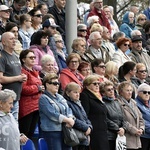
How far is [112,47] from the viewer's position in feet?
59.4

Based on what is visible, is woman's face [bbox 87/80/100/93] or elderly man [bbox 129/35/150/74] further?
elderly man [bbox 129/35/150/74]

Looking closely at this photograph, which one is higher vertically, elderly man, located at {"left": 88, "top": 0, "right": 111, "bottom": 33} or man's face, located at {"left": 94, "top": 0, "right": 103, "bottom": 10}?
man's face, located at {"left": 94, "top": 0, "right": 103, "bottom": 10}

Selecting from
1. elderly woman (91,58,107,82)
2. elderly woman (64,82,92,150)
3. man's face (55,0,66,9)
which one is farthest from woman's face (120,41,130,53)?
elderly woman (64,82,92,150)

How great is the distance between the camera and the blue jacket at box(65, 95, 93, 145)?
13650mm

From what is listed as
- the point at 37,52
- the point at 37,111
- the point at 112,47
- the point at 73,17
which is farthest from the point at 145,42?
the point at 37,111

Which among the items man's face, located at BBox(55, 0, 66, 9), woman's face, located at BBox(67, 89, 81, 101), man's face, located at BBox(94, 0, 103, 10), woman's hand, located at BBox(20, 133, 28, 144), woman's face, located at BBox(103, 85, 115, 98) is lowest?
woman's hand, located at BBox(20, 133, 28, 144)

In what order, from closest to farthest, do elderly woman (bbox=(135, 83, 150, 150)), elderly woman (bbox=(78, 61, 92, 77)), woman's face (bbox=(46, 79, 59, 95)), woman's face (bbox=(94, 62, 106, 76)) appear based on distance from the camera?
woman's face (bbox=(46, 79, 59, 95)) < elderly woman (bbox=(78, 61, 92, 77)) < elderly woman (bbox=(135, 83, 150, 150)) < woman's face (bbox=(94, 62, 106, 76))

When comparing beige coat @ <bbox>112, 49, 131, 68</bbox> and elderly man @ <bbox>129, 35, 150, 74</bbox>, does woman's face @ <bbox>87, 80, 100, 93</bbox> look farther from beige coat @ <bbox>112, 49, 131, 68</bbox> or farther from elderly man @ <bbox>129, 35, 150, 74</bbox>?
elderly man @ <bbox>129, 35, 150, 74</bbox>

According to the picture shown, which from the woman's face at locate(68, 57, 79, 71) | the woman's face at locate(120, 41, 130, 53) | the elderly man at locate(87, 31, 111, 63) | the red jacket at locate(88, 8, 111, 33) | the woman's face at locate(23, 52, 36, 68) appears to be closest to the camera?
the woman's face at locate(23, 52, 36, 68)

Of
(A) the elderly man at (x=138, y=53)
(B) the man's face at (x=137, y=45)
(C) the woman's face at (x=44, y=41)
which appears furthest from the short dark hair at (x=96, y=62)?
(B) the man's face at (x=137, y=45)

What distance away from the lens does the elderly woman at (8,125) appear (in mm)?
12156

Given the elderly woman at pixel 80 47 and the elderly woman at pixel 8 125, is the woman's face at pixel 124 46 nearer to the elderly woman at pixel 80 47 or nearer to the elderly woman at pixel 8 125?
the elderly woman at pixel 80 47

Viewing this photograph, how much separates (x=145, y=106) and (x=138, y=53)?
2.93 metres

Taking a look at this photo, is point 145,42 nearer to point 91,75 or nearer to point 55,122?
point 91,75
